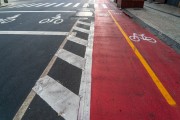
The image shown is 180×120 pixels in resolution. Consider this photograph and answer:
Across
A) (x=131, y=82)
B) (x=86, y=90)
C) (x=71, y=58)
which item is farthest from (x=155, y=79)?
(x=71, y=58)

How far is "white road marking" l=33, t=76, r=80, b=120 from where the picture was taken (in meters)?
3.64

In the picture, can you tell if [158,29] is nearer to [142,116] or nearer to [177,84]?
[177,84]

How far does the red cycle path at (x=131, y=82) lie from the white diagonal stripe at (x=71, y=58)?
0.44 m

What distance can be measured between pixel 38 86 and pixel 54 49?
105 inches

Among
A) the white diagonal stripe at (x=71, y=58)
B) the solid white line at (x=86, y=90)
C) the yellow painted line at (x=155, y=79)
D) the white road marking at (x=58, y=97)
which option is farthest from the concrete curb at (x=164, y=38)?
the white road marking at (x=58, y=97)

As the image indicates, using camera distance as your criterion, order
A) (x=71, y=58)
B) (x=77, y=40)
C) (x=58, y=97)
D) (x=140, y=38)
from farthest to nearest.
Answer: (x=140, y=38) < (x=77, y=40) < (x=71, y=58) < (x=58, y=97)

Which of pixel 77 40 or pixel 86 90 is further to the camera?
pixel 77 40

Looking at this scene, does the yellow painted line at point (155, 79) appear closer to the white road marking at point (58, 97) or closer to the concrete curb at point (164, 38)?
the concrete curb at point (164, 38)

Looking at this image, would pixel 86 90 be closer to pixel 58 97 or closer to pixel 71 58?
pixel 58 97

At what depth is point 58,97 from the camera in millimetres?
4086

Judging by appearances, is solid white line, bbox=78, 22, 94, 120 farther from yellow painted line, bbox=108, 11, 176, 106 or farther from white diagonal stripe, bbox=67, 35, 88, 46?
yellow painted line, bbox=108, 11, 176, 106

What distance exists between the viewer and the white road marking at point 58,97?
3637 millimetres

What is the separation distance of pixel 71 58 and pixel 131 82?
230cm

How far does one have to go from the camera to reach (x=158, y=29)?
9.16 meters
